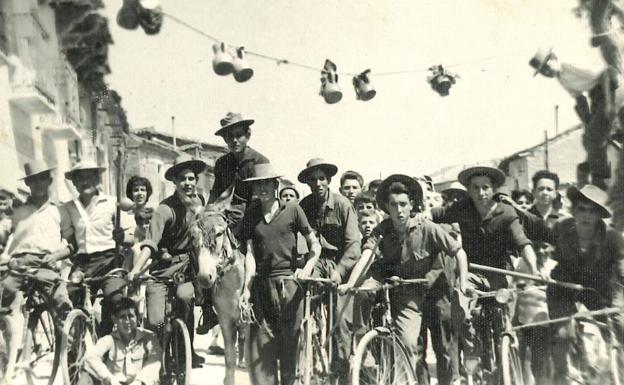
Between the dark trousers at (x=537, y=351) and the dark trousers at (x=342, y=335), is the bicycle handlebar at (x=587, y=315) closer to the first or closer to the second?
the dark trousers at (x=537, y=351)

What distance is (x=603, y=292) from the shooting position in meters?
5.37

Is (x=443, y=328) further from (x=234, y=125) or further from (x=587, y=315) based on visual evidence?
(x=234, y=125)

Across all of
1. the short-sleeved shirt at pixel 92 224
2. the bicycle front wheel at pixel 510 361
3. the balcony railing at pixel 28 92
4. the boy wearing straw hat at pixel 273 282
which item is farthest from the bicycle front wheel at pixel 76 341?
the balcony railing at pixel 28 92

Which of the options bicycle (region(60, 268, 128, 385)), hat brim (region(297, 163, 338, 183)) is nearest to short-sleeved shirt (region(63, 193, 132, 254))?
bicycle (region(60, 268, 128, 385))

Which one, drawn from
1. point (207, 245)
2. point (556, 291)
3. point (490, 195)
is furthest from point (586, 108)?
point (207, 245)

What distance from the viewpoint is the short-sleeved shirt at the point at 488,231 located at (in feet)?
19.8

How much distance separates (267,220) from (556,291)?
2542mm

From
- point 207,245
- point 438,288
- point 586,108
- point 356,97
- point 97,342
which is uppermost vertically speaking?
point 356,97

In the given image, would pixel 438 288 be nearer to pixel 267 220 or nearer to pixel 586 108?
pixel 267 220

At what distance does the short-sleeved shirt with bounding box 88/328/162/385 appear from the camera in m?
5.82

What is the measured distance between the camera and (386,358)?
522 centimetres

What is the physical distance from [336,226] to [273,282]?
3.74 ft

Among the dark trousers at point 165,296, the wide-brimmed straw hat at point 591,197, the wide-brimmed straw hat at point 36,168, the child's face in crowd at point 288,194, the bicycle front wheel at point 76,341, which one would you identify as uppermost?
the wide-brimmed straw hat at point 36,168

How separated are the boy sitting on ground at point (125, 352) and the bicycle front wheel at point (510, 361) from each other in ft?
9.87
